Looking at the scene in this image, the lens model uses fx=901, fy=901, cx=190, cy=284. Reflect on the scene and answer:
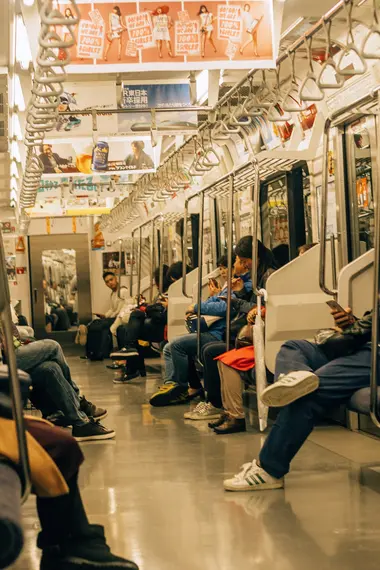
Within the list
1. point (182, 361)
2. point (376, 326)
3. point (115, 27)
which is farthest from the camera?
point (182, 361)

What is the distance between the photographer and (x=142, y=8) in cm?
527

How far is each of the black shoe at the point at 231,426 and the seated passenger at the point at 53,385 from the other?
74 cm

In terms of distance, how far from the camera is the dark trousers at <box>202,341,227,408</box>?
6484mm

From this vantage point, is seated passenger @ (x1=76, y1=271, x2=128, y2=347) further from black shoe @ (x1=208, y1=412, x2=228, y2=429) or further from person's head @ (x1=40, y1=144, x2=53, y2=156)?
black shoe @ (x1=208, y1=412, x2=228, y2=429)

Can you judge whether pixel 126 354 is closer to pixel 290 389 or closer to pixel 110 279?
pixel 110 279

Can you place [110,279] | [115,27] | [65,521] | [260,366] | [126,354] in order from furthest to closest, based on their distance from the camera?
Result: 1. [110,279]
2. [126,354]
3. [260,366]
4. [115,27]
5. [65,521]

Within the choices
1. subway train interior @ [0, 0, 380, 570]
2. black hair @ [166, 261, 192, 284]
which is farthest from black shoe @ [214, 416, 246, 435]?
black hair @ [166, 261, 192, 284]

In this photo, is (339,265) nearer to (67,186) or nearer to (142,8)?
(142,8)

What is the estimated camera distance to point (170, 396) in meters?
7.62

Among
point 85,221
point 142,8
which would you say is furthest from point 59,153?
point 85,221

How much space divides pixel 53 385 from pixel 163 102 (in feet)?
10.8

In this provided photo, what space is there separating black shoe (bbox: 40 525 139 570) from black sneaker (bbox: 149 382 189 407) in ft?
15.0

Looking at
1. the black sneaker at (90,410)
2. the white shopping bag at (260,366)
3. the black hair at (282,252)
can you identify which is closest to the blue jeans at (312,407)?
the white shopping bag at (260,366)

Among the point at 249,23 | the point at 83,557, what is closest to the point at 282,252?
the point at 249,23
